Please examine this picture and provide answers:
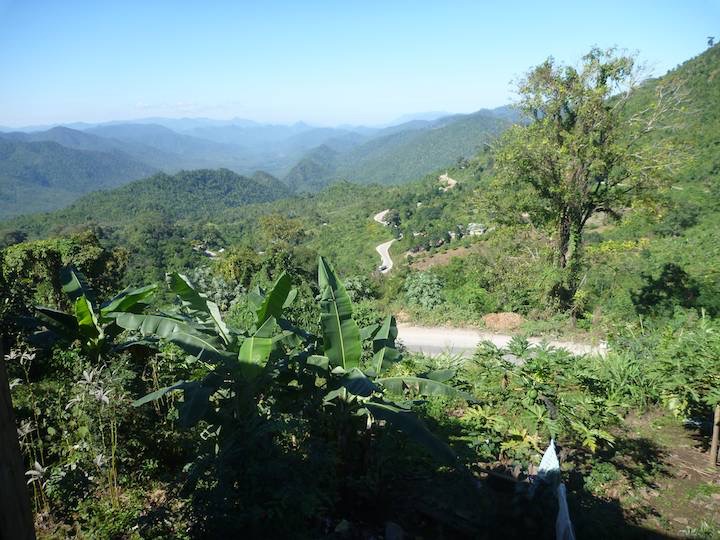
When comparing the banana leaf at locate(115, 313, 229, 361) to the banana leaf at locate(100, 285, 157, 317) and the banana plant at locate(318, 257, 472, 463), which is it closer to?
the banana plant at locate(318, 257, 472, 463)

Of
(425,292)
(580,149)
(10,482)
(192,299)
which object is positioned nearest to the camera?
(10,482)

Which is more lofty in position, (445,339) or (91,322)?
(91,322)

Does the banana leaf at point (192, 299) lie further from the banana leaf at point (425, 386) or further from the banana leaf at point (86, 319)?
the banana leaf at point (86, 319)

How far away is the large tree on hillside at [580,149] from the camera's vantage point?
35.0 feet

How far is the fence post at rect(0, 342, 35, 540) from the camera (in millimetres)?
1299

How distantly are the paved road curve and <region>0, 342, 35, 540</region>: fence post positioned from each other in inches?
379

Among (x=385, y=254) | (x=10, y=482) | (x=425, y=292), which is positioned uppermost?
(x=10, y=482)

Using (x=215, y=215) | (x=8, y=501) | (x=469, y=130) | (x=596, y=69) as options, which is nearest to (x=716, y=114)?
(x=596, y=69)

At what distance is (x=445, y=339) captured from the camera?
38.7ft

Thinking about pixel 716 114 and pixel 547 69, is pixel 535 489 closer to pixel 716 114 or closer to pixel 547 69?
pixel 547 69

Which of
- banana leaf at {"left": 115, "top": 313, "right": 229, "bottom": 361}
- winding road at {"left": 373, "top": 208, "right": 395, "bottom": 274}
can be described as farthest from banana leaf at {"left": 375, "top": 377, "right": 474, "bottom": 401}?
winding road at {"left": 373, "top": 208, "right": 395, "bottom": 274}

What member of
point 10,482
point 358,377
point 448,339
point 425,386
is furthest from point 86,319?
point 448,339

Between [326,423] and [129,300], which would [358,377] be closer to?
[326,423]

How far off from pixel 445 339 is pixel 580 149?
5978 mm
